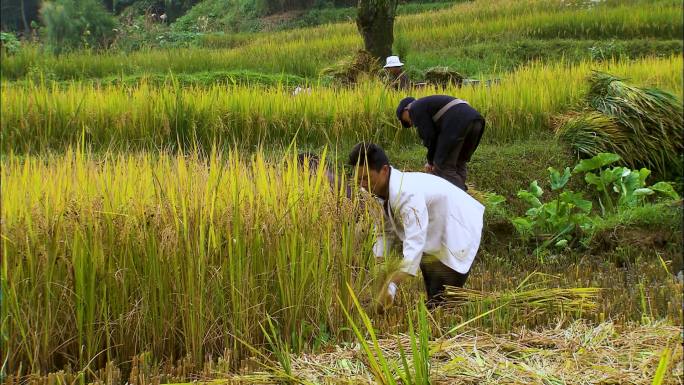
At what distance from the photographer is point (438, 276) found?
11.9 feet

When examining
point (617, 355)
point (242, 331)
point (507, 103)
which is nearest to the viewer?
point (617, 355)

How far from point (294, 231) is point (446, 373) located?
2.50 ft

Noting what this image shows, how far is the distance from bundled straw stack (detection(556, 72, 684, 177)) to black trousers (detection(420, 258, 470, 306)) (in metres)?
2.93

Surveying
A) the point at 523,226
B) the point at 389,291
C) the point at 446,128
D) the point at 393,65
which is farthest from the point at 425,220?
the point at 393,65

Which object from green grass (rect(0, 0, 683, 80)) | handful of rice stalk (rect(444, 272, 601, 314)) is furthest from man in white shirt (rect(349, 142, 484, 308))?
green grass (rect(0, 0, 683, 80))

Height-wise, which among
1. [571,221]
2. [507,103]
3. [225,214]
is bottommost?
[571,221]

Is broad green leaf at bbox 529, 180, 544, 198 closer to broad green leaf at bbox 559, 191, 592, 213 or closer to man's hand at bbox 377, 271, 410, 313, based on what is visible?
broad green leaf at bbox 559, 191, 592, 213

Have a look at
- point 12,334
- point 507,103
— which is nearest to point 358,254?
point 12,334

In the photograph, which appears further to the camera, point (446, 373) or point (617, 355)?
point (617, 355)

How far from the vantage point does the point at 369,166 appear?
3139mm

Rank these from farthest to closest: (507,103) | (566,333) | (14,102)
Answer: (507,103), (14,102), (566,333)

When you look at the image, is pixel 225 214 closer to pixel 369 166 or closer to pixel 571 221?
pixel 369 166

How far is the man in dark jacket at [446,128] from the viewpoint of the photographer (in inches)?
191

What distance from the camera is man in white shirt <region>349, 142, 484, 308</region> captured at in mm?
3061
